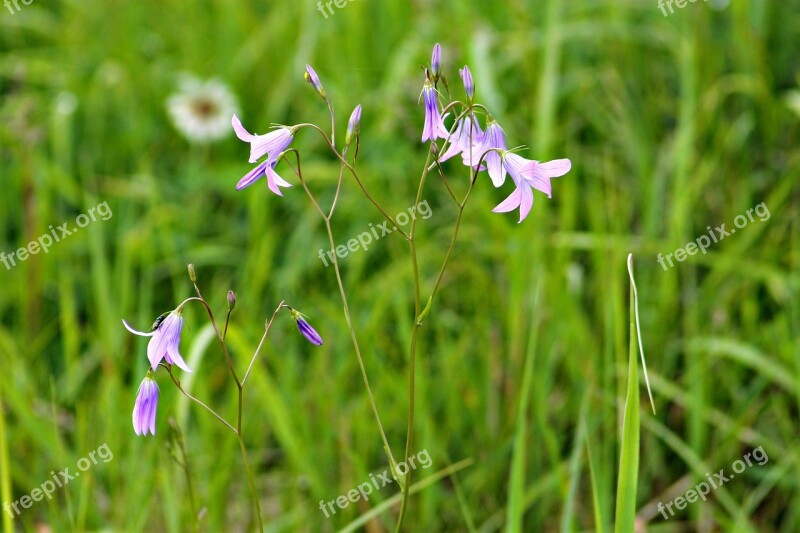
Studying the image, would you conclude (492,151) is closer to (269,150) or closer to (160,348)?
(269,150)

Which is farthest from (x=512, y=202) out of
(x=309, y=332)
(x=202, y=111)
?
(x=202, y=111)

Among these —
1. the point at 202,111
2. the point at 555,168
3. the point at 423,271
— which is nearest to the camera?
the point at 555,168

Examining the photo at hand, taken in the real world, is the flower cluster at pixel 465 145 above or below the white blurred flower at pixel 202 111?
below

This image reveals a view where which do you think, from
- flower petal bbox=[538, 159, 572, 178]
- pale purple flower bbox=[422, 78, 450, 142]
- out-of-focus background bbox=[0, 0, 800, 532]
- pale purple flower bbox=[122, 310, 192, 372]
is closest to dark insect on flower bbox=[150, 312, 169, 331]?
pale purple flower bbox=[122, 310, 192, 372]

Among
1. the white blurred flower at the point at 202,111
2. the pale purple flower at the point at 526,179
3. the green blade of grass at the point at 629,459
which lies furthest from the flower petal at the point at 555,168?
the white blurred flower at the point at 202,111

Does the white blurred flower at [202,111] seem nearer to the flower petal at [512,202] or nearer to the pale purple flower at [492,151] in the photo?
the pale purple flower at [492,151]

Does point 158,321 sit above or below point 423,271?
below
